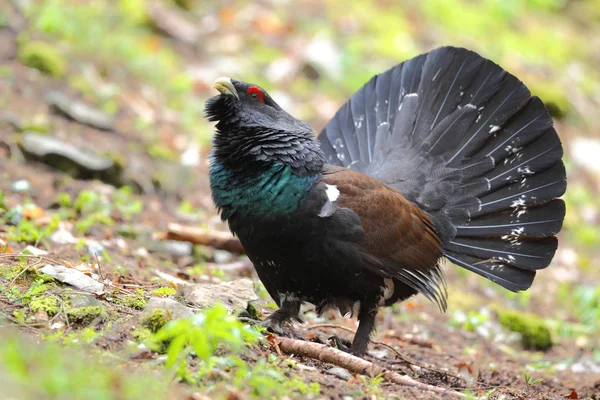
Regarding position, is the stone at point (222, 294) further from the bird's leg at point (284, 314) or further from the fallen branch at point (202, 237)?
the fallen branch at point (202, 237)

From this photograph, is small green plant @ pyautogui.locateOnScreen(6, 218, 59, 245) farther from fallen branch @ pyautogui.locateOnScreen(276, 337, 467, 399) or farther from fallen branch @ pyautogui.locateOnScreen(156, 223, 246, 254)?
fallen branch @ pyautogui.locateOnScreen(276, 337, 467, 399)

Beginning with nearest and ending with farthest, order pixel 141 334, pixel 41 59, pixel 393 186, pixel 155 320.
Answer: pixel 141 334 < pixel 155 320 < pixel 393 186 < pixel 41 59

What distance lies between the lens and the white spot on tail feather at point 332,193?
532cm

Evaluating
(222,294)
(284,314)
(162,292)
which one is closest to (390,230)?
(284,314)

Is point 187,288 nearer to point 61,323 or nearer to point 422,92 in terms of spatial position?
point 61,323

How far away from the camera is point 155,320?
4473 millimetres

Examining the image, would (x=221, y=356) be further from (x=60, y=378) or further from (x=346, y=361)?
(x=60, y=378)

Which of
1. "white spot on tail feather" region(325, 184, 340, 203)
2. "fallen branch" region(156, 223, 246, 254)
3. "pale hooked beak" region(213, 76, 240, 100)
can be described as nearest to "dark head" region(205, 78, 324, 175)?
"pale hooked beak" region(213, 76, 240, 100)

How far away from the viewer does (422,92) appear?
6.90 m

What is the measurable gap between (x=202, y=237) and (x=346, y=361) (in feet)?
10.6

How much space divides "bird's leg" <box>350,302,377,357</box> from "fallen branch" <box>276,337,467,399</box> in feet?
2.54

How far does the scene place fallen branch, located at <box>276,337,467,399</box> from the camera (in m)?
4.76

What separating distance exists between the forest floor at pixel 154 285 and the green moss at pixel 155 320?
0.02m

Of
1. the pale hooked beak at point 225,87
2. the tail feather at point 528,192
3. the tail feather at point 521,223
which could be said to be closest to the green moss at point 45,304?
the pale hooked beak at point 225,87
